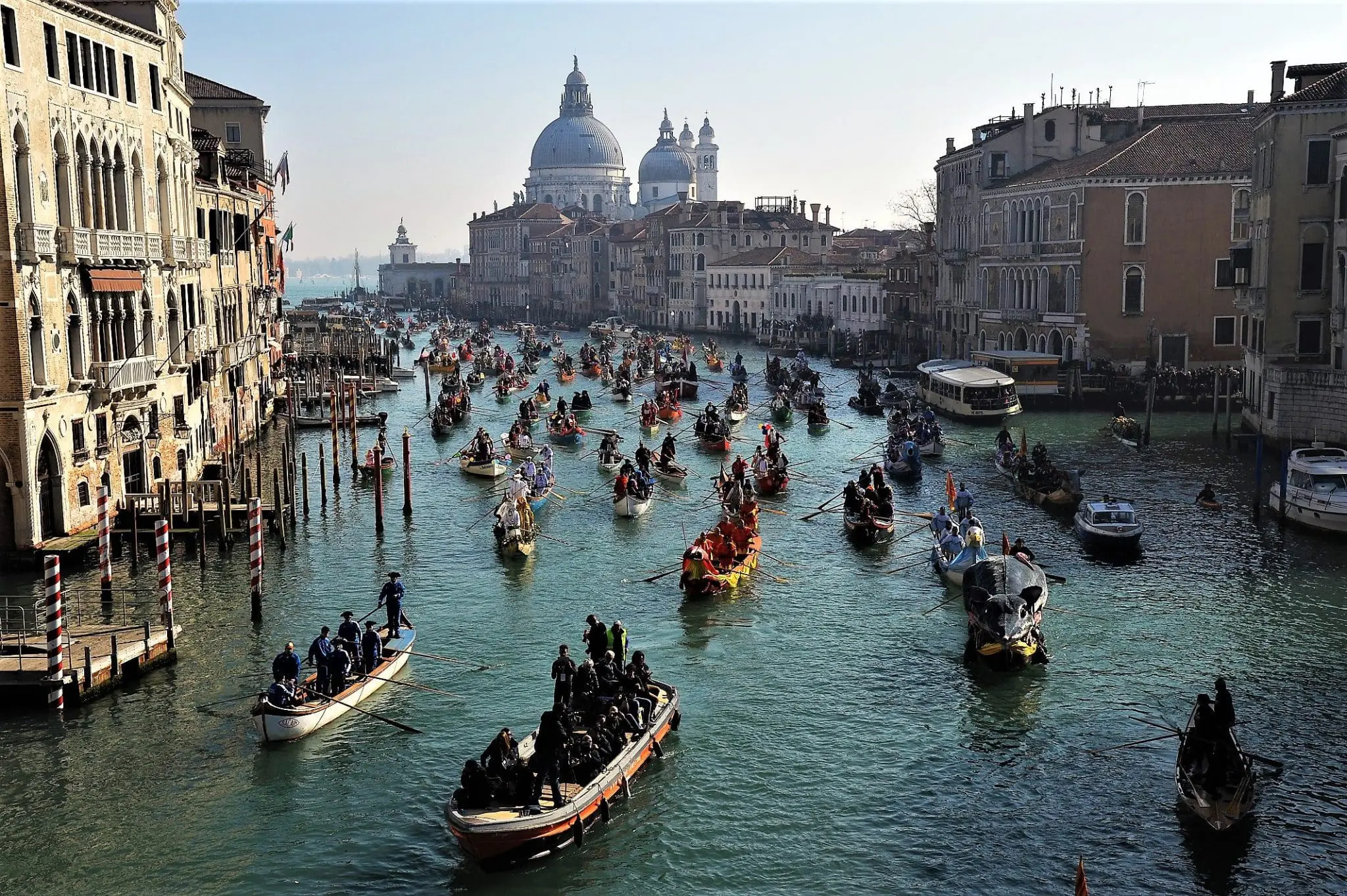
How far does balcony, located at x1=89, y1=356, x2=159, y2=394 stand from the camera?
3084 centimetres

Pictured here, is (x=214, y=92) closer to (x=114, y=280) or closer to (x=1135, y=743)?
(x=114, y=280)

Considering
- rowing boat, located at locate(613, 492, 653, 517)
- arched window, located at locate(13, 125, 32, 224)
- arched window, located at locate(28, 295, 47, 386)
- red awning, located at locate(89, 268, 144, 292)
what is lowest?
rowing boat, located at locate(613, 492, 653, 517)

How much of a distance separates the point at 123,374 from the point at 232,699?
39.6 feet

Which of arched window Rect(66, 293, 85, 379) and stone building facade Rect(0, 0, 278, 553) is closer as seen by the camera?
stone building facade Rect(0, 0, 278, 553)

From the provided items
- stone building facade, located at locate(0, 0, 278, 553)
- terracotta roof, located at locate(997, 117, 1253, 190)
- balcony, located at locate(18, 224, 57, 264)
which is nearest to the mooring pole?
stone building facade, located at locate(0, 0, 278, 553)

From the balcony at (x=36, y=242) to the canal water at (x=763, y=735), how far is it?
6.46 m

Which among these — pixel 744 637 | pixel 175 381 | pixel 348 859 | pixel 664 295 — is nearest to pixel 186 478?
pixel 175 381

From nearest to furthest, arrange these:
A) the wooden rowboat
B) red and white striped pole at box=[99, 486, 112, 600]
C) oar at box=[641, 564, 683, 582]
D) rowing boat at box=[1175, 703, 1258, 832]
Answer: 1. the wooden rowboat
2. rowing boat at box=[1175, 703, 1258, 832]
3. red and white striped pole at box=[99, 486, 112, 600]
4. oar at box=[641, 564, 683, 582]

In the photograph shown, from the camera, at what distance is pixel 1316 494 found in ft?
110

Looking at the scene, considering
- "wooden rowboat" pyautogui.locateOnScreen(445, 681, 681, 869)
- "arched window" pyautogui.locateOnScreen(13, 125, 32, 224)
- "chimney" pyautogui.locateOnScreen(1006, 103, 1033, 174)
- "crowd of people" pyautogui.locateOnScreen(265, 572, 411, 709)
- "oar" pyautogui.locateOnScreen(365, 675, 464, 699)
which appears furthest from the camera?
"chimney" pyautogui.locateOnScreen(1006, 103, 1033, 174)

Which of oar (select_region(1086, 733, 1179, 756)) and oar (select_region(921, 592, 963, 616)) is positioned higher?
oar (select_region(921, 592, 963, 616))

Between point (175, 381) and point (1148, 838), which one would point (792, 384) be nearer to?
point (175, 381)

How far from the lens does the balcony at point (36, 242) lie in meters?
27.7

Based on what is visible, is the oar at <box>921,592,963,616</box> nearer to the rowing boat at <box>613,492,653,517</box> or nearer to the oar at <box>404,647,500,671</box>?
the oar at <box>404,647,500,671</box>
